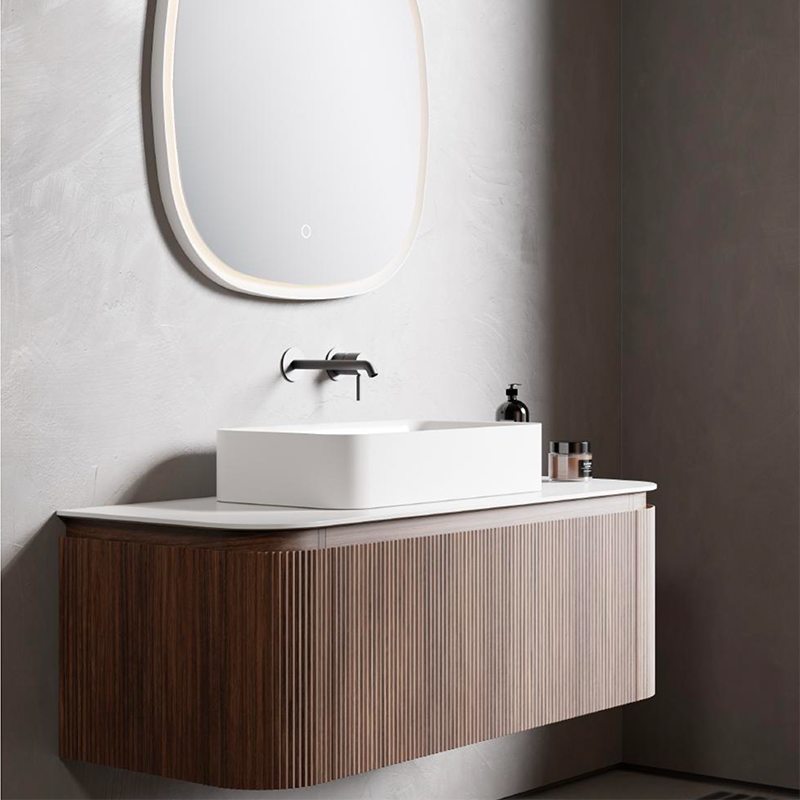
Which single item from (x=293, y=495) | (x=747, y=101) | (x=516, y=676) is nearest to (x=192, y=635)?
(x=293, y=495)

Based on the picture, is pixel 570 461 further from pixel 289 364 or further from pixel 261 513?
pixel 261 513

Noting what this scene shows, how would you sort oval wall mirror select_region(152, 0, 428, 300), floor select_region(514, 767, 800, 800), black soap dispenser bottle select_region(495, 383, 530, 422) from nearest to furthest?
oval wall mirror select_region(152, 0, 428, 300) → black soap dispenser bottle select_region(495, 383, 530, 422) → floor select_region(514, 767, 800, 800)

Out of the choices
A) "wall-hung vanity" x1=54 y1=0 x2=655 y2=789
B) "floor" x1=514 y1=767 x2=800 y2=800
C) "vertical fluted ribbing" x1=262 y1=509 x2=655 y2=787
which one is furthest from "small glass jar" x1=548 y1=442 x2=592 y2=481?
"floor" x1=514 y1=767 x2=800 y2=800

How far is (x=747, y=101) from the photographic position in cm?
336

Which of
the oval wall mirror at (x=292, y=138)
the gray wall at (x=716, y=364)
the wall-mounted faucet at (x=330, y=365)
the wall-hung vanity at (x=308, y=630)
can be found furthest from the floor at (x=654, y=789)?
the oval wall mirror at (x=292, y=138)

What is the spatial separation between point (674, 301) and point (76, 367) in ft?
5.76

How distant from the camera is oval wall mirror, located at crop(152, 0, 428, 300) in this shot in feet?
8.04

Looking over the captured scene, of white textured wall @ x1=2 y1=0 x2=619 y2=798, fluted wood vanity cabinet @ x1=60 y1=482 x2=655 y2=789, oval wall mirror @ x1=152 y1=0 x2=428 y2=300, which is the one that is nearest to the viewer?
fluted wood vanity cabinet @ x1=60 y1=482 x2=655 y2=789

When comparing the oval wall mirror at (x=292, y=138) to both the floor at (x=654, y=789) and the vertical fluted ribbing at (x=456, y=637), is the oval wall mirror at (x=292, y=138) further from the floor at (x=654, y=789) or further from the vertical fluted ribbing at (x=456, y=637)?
the floor at (x=654, y=789)

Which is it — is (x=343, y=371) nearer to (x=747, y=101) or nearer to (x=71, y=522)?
(x=71, y=522)

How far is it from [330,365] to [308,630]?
68cm

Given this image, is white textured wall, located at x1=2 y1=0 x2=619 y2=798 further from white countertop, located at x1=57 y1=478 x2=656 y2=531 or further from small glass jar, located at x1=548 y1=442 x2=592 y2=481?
small glass jar, located at x1=548 y1=442 x2=592 y2=481

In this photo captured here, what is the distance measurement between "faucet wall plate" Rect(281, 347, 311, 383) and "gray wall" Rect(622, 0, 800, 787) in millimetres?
1188

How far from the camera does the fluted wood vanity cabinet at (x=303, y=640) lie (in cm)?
209
